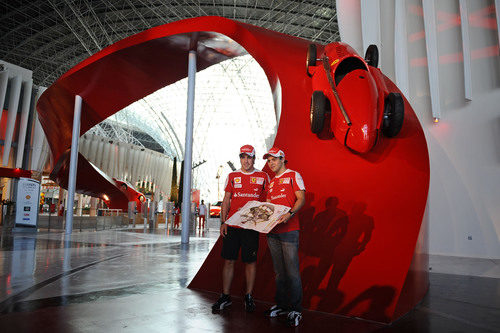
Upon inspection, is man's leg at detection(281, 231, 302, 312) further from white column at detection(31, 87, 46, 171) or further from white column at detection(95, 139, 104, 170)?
white column at detection(95, 139, 104, 170)

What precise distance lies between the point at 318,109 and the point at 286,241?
214 centimetres

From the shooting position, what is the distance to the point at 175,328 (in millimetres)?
2969

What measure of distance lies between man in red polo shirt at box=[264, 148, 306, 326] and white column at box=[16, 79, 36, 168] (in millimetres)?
35418

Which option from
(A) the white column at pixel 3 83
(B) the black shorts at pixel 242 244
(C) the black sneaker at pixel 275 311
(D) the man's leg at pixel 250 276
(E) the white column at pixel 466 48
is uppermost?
(A) the white column at pixel 3 83

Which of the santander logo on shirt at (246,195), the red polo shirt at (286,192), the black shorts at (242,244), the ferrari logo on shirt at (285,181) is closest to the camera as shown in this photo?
the red polo shirt at (286,192)

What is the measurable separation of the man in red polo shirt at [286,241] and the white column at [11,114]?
3448 cm

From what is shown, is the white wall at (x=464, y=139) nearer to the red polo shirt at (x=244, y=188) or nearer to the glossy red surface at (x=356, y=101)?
the glossy red surface at (x=356, y=101)

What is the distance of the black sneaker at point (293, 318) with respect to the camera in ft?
10.5

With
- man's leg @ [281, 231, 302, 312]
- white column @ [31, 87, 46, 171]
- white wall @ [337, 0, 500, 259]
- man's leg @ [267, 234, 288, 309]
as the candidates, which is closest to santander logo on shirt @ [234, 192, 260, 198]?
man's leg @ [267, 234, 288, 309]

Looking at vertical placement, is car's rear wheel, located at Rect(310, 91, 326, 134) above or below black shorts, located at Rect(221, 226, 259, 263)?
above

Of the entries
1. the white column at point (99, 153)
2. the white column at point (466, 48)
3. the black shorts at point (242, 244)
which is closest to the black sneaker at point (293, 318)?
the black shorts at point (242, 244)

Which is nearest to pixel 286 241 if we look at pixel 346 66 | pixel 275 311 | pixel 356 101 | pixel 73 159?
pixel 275 311

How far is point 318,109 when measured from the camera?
481 cm

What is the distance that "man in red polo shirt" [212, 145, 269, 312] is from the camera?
12.3ft
